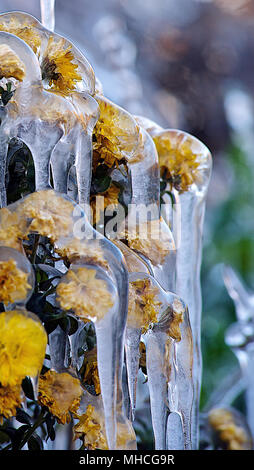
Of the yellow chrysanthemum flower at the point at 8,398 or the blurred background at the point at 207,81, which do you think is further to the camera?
the blurred background at the point at 207,81

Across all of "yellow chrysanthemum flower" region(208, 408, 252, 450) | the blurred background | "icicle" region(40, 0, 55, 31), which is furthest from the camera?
the blurred background

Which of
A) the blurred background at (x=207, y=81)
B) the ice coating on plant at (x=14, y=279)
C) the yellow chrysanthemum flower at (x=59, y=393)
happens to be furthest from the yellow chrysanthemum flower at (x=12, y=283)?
the blurred background at (x=207, y=81)

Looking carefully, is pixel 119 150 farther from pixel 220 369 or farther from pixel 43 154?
pixel 220 369

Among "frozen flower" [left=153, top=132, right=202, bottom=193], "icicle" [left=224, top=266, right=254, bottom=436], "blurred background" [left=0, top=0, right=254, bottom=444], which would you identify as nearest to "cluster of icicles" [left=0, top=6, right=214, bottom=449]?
"frozen flower" [left=153, top=132, right=202, bottom=193]

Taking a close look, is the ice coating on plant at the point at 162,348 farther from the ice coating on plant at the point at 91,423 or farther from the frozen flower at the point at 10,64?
the frozen flower at the point at 10,64

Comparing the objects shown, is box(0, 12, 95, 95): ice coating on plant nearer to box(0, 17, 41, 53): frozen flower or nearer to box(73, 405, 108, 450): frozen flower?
box(0, 17, 41, 53): frozen flower

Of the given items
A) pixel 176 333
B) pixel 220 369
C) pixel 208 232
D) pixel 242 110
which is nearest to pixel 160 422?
pixel 176 333

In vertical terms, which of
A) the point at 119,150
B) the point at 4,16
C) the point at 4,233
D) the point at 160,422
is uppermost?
the point at 4,16
